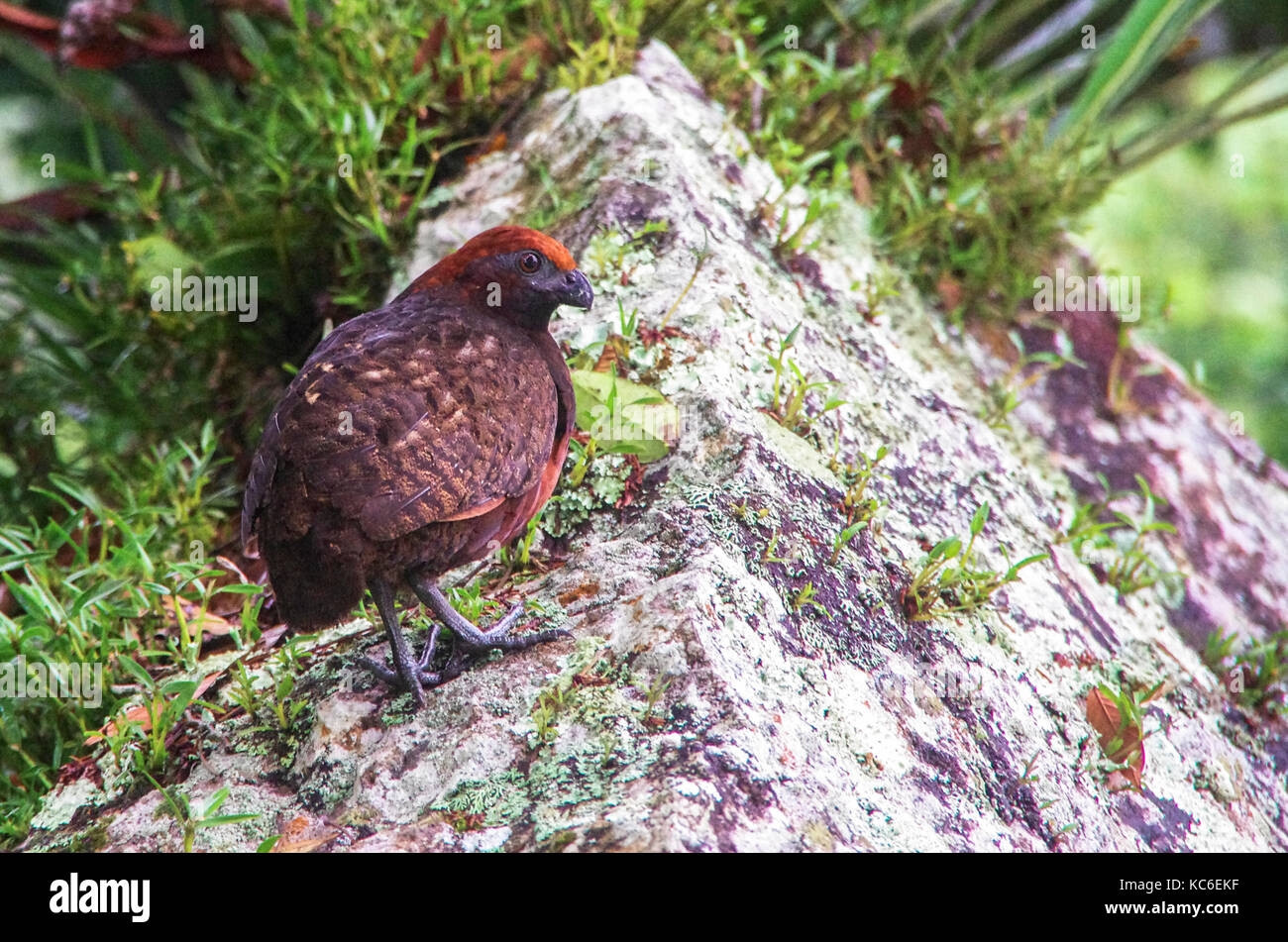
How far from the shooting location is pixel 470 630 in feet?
8.89

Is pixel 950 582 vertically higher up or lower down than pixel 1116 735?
higher up

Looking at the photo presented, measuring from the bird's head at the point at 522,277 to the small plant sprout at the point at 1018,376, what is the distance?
1.72 metres

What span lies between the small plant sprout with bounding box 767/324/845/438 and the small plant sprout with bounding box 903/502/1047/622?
509 millimetres

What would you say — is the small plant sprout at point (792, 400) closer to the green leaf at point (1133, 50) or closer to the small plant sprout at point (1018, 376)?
the small plant sprout at point (1018, 376)

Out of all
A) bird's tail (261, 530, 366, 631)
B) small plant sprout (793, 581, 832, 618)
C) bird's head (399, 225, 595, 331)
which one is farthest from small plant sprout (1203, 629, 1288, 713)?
bird's tail (261, 530, 366, 631)

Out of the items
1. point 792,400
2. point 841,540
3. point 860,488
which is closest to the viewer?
point 841,540

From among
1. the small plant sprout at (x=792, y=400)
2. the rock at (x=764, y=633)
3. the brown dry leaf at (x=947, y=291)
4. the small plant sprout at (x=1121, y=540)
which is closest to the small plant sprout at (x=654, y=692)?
the rock at (x=764, y=633)

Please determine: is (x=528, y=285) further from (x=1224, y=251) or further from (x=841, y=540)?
(x=1224, y=251)

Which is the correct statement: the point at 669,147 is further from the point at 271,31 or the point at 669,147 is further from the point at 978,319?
the point at 271,31

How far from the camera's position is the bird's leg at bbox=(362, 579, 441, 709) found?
2.64 m

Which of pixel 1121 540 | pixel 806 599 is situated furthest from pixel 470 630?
pixel 1121 540

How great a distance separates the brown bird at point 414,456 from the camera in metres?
2.46

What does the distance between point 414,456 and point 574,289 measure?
71 centimetres

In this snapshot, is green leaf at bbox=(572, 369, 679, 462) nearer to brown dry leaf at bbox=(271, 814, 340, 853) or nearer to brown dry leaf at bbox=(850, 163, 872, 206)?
brown dry leaf at bbox=(271, 814, 340, 853)
